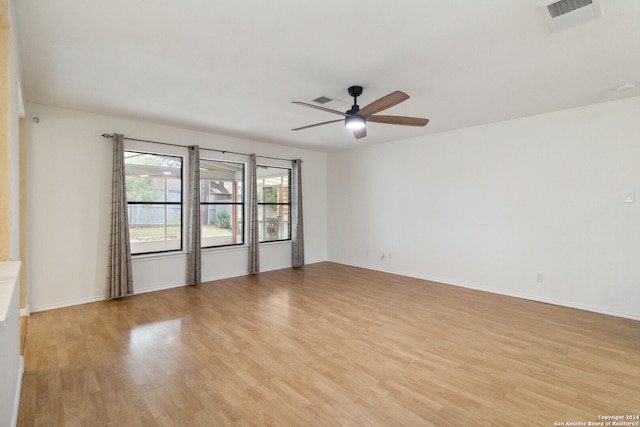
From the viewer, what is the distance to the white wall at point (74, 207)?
3.96 metres

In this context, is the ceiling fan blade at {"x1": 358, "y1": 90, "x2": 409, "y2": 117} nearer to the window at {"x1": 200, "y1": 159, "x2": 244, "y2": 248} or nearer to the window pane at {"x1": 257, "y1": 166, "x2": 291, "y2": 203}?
the window at {"x1": 200, "y1": 159, "x2": 244, "y2": 248}

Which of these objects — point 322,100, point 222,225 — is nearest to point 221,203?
point 222,225

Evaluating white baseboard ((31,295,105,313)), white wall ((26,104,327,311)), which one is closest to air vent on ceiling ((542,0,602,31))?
white wall ((26,104,327,311))

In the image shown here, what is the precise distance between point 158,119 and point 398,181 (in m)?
4.36

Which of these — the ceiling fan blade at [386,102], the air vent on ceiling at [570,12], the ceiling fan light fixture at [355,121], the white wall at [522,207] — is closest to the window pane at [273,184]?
the white wall at [522,207]

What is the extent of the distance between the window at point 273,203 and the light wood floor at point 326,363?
8.18ft

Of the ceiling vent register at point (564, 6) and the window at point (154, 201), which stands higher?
the ceiling vent register at point (564, 6)

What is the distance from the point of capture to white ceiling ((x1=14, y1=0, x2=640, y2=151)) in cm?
209

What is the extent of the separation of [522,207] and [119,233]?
5.91 meters

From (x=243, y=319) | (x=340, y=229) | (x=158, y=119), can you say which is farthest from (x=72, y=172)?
(x=340, y=229)

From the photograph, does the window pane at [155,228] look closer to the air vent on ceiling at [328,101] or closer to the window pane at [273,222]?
the window pane at [273,222]

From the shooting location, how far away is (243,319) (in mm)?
3695

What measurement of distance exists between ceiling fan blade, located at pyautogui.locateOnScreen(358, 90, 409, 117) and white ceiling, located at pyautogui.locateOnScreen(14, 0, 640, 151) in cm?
31

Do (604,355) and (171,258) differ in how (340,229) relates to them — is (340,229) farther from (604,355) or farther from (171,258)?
(604,355)
